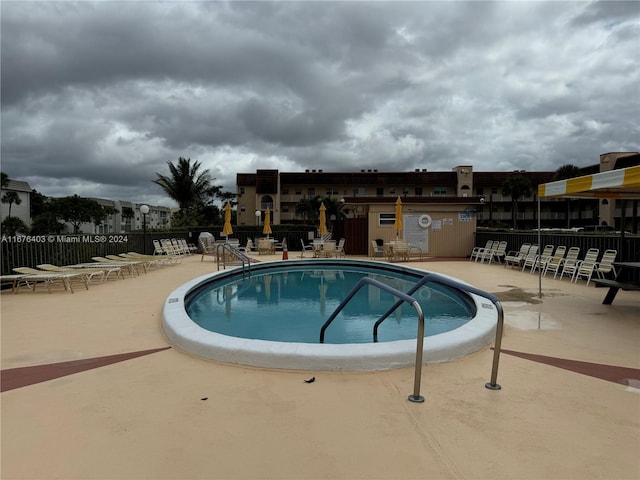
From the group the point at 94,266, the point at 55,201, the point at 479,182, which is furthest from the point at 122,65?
the point at 55,201

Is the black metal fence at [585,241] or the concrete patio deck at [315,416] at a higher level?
the black metal fence at [585,241]

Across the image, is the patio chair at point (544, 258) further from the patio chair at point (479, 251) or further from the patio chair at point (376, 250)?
the patio chair at point (376, 250)

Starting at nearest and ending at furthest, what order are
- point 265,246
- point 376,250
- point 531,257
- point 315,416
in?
point 315,416 → point 531,257 → point 376,250 → point 265,246

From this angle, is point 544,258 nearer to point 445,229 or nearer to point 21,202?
point 445,229

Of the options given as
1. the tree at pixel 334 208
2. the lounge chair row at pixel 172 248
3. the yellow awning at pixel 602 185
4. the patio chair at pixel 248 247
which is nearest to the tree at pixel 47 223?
the tree at pixel 334 208

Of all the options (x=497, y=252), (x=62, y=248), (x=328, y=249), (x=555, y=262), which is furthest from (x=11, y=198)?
(x=555, y=262)

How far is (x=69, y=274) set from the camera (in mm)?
9445

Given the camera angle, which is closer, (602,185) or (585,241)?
(602,185)

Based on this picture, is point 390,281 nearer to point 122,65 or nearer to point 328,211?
point 122,65

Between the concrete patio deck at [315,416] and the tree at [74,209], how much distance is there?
50.6 metres

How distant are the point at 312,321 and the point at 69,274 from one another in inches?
249

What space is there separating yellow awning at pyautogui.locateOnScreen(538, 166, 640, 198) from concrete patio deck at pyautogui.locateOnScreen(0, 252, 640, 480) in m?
2.29

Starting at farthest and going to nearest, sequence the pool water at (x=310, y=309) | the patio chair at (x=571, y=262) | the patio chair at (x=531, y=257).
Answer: the patio chair at (x=531, y=257), the patio chair at (x=571, y=262), the pool water at (x=310, y=309)

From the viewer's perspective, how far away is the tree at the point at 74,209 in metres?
48.0
